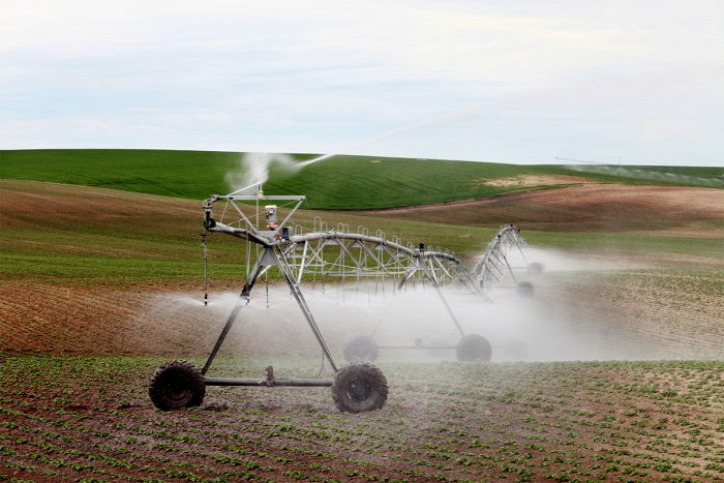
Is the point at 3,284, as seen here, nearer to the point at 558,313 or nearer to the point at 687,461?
the point at 558,313

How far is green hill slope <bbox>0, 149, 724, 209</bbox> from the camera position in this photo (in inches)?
4498

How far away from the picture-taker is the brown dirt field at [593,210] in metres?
96.8

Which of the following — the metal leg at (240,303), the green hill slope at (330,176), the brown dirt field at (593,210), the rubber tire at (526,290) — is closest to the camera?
the metal leg at (240,303)

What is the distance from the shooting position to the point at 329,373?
27.7 metres

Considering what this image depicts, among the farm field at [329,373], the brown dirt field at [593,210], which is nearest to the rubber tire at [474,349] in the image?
the farm field at [329,373]

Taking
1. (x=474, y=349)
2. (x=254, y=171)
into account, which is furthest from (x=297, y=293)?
(x=474, y=349)

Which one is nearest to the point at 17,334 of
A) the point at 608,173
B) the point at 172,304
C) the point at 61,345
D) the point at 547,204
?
the point at 61,345

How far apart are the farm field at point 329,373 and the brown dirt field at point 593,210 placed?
17430 mm

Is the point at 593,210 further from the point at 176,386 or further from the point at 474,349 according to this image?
the point at 176,386

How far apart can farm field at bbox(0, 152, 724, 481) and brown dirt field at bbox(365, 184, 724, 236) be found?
57.2 ft

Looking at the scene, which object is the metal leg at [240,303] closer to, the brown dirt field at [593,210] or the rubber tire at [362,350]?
the rubber tire at [362,350]

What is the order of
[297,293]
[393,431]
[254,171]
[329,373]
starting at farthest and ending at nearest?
[329,373], [297,293], [254,171], [393,431]

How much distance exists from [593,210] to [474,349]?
76.5 metres

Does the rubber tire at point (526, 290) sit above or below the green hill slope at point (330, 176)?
below
